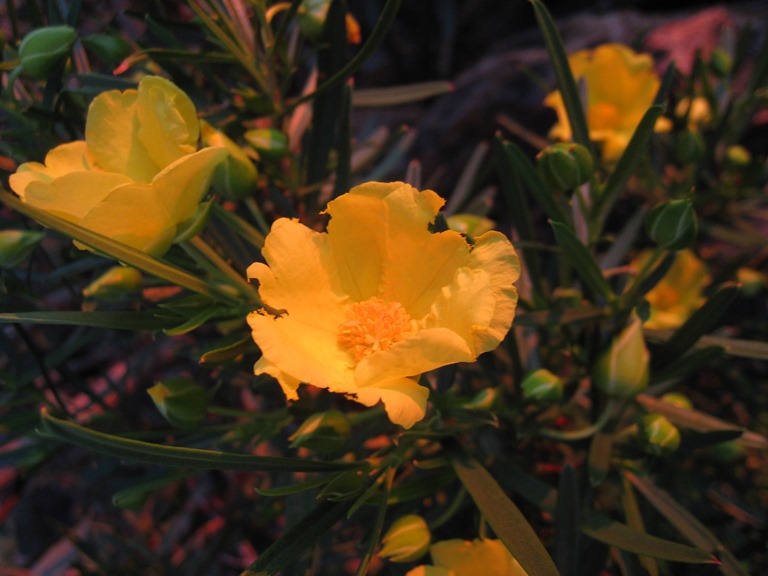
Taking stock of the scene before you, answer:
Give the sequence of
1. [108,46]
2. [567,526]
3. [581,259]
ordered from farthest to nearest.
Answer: [108,46]
[581,259]
[567,526]

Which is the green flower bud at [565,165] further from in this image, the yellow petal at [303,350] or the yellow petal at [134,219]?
the yellow petal at [134,219]

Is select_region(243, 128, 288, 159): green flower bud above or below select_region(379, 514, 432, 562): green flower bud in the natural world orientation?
above

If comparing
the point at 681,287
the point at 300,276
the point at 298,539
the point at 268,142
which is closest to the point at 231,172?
the point at 268,142

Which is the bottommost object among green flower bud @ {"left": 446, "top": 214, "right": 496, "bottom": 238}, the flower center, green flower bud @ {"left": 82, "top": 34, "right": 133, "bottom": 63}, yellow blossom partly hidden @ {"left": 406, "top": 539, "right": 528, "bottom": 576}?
yellow blossom partly hidden @ {"left": 406, "top": 539, "right": 528, "bottom": 576}

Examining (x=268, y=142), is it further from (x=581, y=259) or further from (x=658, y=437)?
(x=658, y=437)

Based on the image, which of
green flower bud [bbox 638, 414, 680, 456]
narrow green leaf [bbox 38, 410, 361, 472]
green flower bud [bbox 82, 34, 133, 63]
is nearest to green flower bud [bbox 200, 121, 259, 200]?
green flower bud [bbox 82, 34, 133, 63]

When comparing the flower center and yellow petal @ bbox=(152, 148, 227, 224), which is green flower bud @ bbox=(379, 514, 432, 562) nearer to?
the flower center
